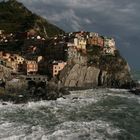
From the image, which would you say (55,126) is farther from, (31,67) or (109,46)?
(109,46)

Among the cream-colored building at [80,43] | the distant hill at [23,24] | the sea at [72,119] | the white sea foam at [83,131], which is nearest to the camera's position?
the white sea foam at [83,131]

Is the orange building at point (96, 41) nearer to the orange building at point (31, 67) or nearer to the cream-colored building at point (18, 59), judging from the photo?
the orange building at point (31, 67)

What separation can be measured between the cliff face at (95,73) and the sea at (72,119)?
60.9 ft

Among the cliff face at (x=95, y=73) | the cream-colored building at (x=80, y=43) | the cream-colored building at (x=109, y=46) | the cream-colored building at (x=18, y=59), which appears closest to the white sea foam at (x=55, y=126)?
the cliff face at (x=95, y=73)

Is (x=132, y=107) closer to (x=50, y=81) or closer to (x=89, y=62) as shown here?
(x=50, y=81)

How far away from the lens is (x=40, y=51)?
138 metres

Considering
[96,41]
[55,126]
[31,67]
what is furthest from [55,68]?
[55,126]

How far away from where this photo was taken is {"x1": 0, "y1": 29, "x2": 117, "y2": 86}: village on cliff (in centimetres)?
Answer: 11588

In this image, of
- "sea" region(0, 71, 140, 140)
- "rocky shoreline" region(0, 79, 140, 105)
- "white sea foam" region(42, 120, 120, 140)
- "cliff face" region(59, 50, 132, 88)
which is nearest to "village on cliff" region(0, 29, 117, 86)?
"cliff face" region(59, 50, 132, 88)

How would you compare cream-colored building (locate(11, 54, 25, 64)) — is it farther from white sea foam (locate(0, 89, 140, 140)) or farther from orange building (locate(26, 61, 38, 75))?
white sea foam (locate(0, 89, 140, 140))

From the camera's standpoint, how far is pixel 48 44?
13575 cm

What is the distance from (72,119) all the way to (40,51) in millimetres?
67759

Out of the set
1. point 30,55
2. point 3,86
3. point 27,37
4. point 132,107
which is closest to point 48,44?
point 30,55

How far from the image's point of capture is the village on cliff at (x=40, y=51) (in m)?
116
